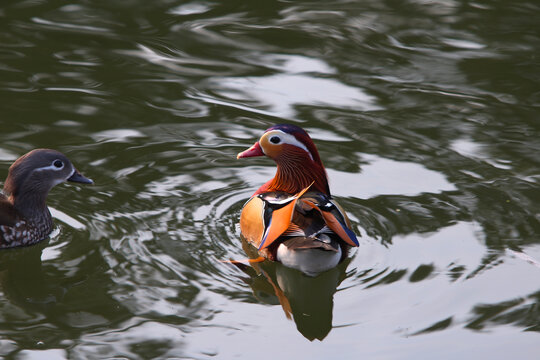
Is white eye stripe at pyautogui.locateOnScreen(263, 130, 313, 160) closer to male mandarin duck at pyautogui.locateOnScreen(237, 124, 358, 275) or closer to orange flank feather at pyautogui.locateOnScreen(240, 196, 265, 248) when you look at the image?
male mandarin duck at pyautogui.locateOnScreen(237, 124, 358, 275)

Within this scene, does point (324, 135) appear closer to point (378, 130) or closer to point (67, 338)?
point (378, 130)

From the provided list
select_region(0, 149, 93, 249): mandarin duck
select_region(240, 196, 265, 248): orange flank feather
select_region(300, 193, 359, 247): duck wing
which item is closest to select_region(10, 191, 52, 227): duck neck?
select_region(0, 149, 93, 249): mandarin duck

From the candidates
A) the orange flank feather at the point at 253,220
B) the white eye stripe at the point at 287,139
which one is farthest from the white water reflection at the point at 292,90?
the orange flank feather at the point at 253,220

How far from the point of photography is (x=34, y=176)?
739cm

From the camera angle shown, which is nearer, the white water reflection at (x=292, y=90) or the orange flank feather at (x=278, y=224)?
the orange flank feather at (x=278, y=224)

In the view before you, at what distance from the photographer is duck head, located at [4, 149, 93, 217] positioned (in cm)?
736

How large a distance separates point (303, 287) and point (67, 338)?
1.91 meters

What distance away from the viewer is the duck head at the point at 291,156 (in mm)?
7664

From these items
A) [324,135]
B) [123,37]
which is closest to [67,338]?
[324,135]

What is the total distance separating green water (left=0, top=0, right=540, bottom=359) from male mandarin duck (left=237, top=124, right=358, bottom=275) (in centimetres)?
17

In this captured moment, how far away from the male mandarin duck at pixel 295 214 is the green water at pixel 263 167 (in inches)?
6.8

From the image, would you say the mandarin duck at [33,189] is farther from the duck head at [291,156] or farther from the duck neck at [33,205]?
the duck head at [291,156]

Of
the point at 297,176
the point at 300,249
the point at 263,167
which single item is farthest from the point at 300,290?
the point at 263,167

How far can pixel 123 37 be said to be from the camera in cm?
1136
